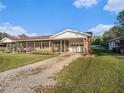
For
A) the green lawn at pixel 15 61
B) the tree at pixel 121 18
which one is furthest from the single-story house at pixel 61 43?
the tree at pixel 121 18

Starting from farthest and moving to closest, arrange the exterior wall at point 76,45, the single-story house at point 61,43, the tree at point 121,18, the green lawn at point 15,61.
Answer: the tree at point 121,18 < the exterior wall at point 76,45 < the single-story house at point 61,43 < the green lawn at point 15,61

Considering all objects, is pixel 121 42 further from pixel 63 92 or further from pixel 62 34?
pixel 63 92

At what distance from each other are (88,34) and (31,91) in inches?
1052

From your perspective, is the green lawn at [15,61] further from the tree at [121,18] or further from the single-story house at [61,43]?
the tree at [121,18]

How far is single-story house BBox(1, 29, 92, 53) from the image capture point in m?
35.4

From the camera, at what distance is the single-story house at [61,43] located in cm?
3538

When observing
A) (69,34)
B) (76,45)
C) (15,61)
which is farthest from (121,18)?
(15,61)

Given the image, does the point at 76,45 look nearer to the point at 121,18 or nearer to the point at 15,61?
the point at 15,61

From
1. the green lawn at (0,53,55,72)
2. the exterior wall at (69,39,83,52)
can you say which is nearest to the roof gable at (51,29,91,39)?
the exterior wall at (69,39,83,52)

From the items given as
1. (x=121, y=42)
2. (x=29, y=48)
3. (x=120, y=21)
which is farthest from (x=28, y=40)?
(x=120, y=21)

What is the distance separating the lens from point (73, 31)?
35.9 metres

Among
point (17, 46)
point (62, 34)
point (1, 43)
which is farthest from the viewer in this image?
point (1, 43)

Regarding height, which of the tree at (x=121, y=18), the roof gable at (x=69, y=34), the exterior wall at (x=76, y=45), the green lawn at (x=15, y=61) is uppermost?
the tree at (x=121, y=18)

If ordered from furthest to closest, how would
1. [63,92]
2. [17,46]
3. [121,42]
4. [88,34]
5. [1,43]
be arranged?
[1,43]
[17,46]
[121,42]
[88,34]
[63,92]
